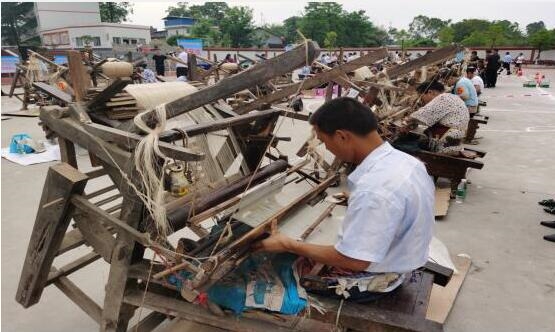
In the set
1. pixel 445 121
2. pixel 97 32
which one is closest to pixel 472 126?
pixel 445 121

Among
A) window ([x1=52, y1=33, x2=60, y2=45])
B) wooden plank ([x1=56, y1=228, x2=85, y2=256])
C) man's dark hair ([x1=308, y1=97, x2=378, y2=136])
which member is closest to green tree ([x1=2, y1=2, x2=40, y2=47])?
window ([x1=52, y1=33, x2=60, y2=45])

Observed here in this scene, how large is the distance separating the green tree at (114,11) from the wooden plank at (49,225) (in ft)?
190

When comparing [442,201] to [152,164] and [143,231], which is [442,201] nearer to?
[143,231]

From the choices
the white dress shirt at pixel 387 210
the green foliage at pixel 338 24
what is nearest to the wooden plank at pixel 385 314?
the white dress shirt at pixel 387 210

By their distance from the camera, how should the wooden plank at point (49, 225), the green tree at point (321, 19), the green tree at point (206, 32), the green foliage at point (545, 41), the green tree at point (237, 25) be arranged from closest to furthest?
the wooden plank at point (49, 225) → the green foliage at point (545, 41) → the green tree at point (206, 32) → the green tree at point (237, 25) → the green tree at point (321, 19)

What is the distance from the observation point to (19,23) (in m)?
41.6

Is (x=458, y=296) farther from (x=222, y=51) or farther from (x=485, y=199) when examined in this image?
(x=222, y=51)

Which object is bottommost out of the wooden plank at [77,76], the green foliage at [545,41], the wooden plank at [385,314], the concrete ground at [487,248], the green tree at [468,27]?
the concrete ground at [487,248]

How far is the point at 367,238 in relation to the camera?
1562mm

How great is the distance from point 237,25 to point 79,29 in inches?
675

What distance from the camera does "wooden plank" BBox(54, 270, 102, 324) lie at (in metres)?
2.48

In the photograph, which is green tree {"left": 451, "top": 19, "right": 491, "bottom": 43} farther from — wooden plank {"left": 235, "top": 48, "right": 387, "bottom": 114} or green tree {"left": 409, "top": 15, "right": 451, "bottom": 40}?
wooden plank {"left": 235, "top": 48, "right": 387, "bottom": 114}

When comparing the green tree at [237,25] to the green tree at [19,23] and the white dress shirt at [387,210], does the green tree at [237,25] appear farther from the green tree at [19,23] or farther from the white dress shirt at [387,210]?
the white dress shirt at [387,210]

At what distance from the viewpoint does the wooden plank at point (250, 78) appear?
5.47 feet
